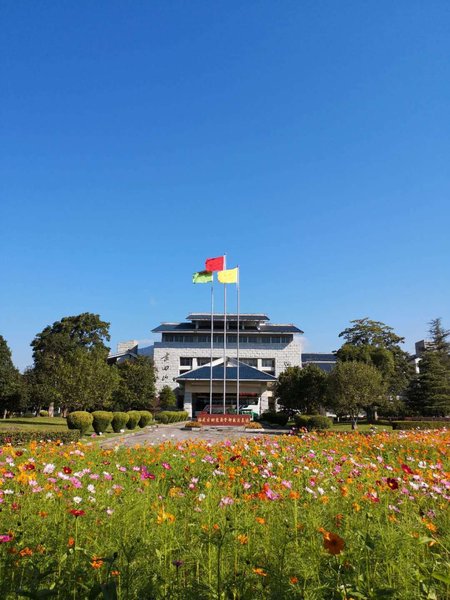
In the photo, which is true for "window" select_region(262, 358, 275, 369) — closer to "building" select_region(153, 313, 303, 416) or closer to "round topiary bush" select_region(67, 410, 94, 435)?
"building" select_region(153, 313, 303, 416)

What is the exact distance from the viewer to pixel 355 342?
182 feet

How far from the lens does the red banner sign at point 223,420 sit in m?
34.6

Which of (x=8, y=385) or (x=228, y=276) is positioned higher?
(x=228, y=276)

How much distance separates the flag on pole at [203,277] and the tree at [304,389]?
45.6 ft

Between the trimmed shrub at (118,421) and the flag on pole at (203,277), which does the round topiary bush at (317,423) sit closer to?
the trimmed shrub at (118,421)

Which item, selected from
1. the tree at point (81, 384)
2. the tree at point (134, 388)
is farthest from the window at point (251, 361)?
the tree at point (81, 384)

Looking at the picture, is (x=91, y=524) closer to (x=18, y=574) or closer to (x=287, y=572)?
(x=18, y=574)

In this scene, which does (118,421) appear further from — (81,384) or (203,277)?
(203,277)

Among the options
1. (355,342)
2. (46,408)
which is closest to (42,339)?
(46,408)

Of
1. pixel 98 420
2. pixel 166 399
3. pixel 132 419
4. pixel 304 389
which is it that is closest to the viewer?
pixel 98 420

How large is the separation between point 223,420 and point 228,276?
1145 centimetres

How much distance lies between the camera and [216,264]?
37.8 meters

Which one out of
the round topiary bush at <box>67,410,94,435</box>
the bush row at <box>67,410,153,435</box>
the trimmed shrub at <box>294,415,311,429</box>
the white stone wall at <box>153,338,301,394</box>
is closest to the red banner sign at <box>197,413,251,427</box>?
the trimmed shrub at <box>294,415,311,429</box>

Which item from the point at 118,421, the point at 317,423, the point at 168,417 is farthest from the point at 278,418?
the point at 118,421
